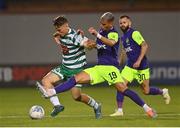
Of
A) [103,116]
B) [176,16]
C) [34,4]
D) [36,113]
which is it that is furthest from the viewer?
[34,4]

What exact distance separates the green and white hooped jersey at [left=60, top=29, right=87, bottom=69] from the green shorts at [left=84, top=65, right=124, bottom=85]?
334 millimetres

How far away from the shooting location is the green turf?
13.2 meters

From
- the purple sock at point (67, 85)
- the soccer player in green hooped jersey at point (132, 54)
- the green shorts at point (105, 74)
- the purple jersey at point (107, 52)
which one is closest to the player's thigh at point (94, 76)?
the green shorts at point (105, 74)

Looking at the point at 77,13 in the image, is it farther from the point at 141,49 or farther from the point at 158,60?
the point at 141,49

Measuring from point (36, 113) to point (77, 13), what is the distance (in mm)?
12171

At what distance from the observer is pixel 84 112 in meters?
15.8

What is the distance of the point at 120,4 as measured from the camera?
27688mm

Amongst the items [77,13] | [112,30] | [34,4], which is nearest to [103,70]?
[112,30]

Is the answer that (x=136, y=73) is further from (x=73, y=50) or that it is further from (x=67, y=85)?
(x=67, y=85)

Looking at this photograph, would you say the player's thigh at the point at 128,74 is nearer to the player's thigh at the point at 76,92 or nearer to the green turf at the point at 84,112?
the green turf at the point at 84,112

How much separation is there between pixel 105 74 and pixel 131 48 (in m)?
1.57

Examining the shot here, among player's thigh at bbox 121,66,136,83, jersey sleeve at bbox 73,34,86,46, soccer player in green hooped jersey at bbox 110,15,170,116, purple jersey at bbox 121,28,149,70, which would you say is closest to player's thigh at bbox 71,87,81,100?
jersey sleeve at bbox 73,34,86,46

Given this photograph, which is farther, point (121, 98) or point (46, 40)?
point (46, 40)

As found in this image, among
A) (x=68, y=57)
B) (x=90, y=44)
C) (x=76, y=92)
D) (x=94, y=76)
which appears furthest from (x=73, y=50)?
(x=76, y=92)
